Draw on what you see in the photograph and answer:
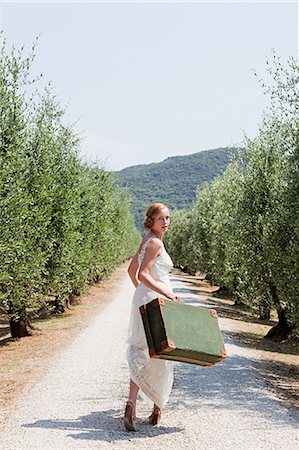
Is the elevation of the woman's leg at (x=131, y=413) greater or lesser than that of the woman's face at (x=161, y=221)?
lesser

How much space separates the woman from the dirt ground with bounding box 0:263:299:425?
7.49ft

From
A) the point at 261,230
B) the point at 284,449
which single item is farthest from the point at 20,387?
the point at 261,230

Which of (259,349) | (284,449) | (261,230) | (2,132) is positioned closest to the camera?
(284,449)

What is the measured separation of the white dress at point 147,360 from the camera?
7.35m

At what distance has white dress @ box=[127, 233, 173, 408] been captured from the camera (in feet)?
24.1

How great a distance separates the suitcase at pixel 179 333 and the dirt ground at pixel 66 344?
2956 mm

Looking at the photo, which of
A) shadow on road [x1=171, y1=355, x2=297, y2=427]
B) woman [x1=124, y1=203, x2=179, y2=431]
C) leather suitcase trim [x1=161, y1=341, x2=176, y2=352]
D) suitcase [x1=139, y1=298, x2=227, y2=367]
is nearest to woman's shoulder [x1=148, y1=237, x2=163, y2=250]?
woman [x1=124, y1=203, x2=179, y2=431]

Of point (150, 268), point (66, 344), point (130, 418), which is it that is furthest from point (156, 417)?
point (66, 344)

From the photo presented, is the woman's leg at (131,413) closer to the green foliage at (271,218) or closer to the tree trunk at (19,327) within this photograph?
the green foliage at (271,218)

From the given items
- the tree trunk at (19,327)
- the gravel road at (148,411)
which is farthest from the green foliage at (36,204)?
the gravel road at (148,411)

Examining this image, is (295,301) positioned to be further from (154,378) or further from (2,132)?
(2,132)

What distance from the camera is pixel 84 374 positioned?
1169 cm

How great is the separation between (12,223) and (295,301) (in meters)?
7.24

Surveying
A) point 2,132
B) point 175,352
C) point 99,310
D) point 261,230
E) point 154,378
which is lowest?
point 99,310
